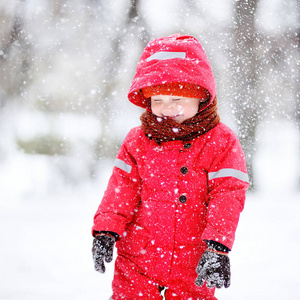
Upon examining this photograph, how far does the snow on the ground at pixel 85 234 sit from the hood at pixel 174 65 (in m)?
1.26

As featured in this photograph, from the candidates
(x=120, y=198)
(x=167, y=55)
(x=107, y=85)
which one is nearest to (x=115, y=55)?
(x=107, y=85)

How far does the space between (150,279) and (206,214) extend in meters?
0.32

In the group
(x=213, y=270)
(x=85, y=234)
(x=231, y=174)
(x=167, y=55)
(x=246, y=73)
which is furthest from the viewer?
(x=246, y=73)

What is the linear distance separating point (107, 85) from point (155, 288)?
3.53 meters

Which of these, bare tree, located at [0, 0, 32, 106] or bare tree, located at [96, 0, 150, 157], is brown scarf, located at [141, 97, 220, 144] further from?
bare tree, located at [0, 0, 32, 106]

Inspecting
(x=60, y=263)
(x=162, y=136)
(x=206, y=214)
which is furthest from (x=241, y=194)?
(x=60, y=263)

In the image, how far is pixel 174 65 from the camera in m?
1.41

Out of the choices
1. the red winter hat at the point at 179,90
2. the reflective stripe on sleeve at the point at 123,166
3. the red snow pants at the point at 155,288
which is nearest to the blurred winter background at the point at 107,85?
the reflective stripe on sleeve at the point at 123,166

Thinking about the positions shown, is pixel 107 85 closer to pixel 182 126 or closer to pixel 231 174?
pixel 182 126

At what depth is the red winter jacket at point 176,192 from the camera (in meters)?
1.33

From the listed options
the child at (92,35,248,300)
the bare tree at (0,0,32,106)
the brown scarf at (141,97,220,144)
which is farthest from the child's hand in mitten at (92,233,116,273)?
the bare tree at (0,0,32,106)

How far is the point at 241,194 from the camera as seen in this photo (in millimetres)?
1319

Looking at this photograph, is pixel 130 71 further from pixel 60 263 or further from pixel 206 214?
pixel 206 214

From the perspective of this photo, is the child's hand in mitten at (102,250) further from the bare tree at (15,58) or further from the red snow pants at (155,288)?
the bare tree at (15,58)
